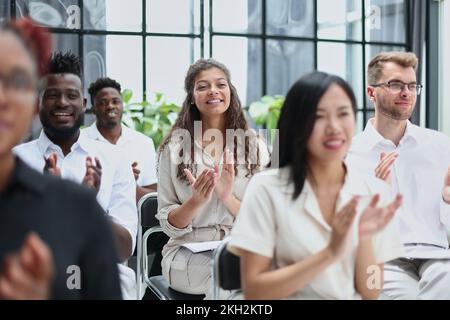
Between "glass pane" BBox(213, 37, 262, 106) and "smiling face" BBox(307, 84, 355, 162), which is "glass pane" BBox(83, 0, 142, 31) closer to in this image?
"glass pane" BBox(213, 37, 262, 106)

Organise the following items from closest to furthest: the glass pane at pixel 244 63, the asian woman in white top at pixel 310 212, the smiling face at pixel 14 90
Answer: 1. the smiling face at pixel 14 90
2. the asian woman in white top at pixel 310 212
3. the glass pane at pixel 244 63

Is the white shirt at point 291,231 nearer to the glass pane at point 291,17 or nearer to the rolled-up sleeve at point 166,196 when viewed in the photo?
the rolled-up sleeve at point 166,196

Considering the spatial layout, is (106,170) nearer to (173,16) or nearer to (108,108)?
(108,108)

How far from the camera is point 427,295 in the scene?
1.83 metres

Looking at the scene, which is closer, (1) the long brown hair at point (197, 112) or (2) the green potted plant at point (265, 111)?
(1) the long brown hair at point (197, 112)

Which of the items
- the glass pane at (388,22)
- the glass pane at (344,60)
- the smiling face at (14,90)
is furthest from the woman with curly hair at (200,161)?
the glass pane at (388,22)

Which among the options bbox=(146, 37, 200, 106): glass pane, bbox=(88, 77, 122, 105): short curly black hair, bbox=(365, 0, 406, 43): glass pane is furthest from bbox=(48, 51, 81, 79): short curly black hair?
bbox=(365, 0, 406, 43): glass pane

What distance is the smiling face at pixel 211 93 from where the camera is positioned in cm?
204

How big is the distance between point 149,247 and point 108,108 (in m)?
0.72

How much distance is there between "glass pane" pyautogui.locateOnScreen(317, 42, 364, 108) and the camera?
398cm

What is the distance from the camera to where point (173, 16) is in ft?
12.0

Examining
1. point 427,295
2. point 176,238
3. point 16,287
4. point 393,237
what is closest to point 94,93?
point 176,238

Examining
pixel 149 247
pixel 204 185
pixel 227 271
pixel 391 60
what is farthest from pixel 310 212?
pixel 149 247
